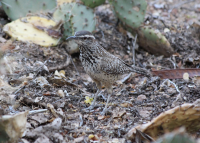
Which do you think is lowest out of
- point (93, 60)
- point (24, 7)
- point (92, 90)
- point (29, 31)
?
point (92, 90)

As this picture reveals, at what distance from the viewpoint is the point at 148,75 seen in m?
5.30

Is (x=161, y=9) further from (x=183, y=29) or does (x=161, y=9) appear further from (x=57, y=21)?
(x=57, y=21)

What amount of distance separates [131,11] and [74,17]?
147 centimetres

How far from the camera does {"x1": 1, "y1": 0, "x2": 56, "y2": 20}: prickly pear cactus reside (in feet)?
18.6

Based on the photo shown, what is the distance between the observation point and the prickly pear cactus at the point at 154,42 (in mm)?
6176

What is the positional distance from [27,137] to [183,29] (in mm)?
5665

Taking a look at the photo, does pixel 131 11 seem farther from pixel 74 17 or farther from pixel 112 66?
pixel 112 66

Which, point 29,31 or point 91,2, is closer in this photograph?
point 29,31

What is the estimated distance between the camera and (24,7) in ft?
19.0

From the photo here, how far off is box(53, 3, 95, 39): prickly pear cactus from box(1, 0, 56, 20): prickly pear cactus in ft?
0.93

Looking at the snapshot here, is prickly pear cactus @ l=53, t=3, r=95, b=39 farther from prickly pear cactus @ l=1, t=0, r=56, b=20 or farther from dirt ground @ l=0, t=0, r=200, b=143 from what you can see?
dirt ground @ l=0, t=0, r=200, b=143

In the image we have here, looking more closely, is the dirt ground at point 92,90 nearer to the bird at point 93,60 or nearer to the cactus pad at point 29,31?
the cactus pad at point 29,31

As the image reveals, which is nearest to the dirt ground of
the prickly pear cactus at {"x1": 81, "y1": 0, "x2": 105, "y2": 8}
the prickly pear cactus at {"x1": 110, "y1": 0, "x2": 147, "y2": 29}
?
the prickly pear cactus at {"x1": 110, "y1": 0, "x2": 147, "y2": 29}

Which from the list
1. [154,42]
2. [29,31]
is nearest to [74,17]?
[29,31]
